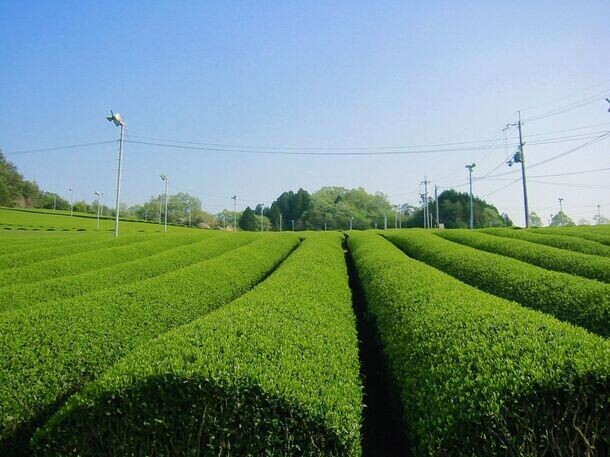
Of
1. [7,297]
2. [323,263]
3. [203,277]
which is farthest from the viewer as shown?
[323,263]

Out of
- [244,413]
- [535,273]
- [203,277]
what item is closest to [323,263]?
[203,277]

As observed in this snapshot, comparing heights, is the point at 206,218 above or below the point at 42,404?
above

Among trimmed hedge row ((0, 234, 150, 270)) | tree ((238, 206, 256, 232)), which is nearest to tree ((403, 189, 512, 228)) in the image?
tree ((238, 206, 256, 232))

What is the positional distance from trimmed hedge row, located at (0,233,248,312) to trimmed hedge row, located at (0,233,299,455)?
4.79 feet

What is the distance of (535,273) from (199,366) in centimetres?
1031

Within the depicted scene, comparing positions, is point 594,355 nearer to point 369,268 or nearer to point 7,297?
point 369,268

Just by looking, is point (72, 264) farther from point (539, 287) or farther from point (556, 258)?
point (556, 258)

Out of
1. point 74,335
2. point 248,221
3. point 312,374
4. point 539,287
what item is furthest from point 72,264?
point 248,221

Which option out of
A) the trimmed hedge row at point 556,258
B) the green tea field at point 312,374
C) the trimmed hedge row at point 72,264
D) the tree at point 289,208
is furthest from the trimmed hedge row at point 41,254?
the tree at point 289,208

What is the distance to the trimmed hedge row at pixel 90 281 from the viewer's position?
36.8 feet

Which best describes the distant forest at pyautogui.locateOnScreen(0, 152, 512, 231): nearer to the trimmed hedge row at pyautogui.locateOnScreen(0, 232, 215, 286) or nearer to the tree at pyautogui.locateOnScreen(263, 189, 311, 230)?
the tree at pyautogui.locateOnScreen(263, 189, 311, 230)

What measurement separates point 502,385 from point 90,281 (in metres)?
12.9

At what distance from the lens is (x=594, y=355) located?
175 inches

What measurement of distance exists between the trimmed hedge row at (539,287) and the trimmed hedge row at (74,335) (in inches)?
323
